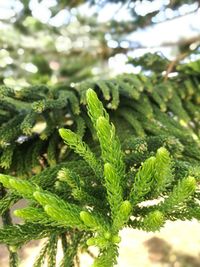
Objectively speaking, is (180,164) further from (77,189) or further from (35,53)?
(35,53)

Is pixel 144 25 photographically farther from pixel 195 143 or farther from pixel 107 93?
pixel 195 143

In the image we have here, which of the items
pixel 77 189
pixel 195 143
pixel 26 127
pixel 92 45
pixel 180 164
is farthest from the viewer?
pixel 92 45

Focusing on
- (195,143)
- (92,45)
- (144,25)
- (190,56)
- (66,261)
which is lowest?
(66,261)

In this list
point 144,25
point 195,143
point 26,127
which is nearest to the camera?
point 26,127

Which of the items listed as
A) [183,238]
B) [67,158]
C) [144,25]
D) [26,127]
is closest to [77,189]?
[26,127]

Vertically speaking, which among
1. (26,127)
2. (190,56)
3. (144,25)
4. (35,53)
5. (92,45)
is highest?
(35,53)

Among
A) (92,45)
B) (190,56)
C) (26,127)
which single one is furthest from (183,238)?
(26,127)

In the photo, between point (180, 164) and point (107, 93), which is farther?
point (107, 93)

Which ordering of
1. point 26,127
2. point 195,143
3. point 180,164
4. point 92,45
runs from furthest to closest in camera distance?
A: point 92,45 < point 195,143 < point 26,127 < point 180,164

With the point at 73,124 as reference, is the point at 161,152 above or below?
below
